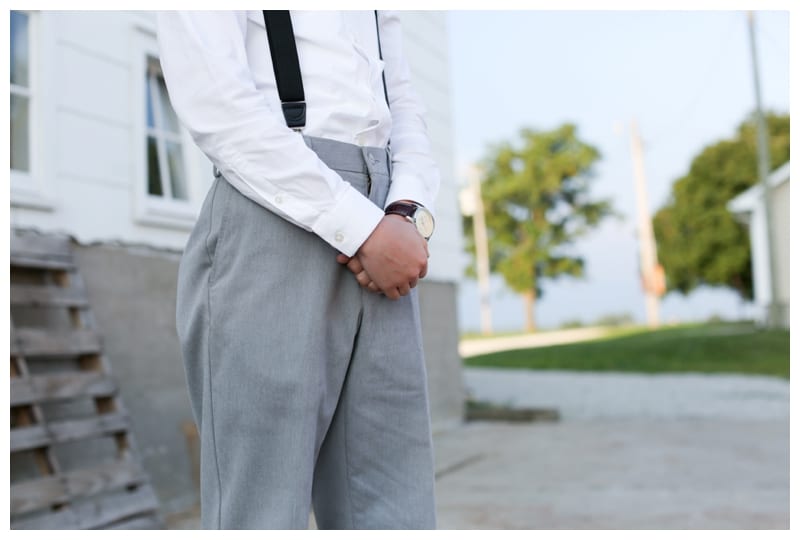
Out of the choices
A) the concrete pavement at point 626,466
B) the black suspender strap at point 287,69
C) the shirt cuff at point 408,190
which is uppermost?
the black suspender strap at point 287,69

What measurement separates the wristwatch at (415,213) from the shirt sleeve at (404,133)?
2 cm

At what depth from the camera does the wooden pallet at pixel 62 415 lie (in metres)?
3.03

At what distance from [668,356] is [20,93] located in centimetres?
1108

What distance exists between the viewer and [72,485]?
309 cm

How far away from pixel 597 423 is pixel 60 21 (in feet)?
15.6

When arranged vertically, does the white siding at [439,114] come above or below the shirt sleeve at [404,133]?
above

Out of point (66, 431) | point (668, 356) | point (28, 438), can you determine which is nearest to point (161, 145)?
point (66, 431)

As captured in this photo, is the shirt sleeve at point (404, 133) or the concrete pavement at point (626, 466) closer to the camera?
the shirt sleeve at point (404, 133)

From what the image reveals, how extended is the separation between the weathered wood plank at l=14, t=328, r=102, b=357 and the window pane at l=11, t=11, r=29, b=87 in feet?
3.58

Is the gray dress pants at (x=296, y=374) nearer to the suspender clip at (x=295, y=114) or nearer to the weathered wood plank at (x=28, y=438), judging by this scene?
the suspender clip at (x=295, y=114)

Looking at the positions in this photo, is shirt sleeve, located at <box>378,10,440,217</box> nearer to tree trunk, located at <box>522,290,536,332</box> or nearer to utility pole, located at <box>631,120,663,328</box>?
utility pole, located at <box>631,120,663,328</box>

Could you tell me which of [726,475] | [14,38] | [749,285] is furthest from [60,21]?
[749,285]

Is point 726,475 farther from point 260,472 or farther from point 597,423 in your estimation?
point 260,472

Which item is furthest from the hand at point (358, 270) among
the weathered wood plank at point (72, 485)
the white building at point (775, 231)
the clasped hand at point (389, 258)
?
the white building at point (775, 231)
